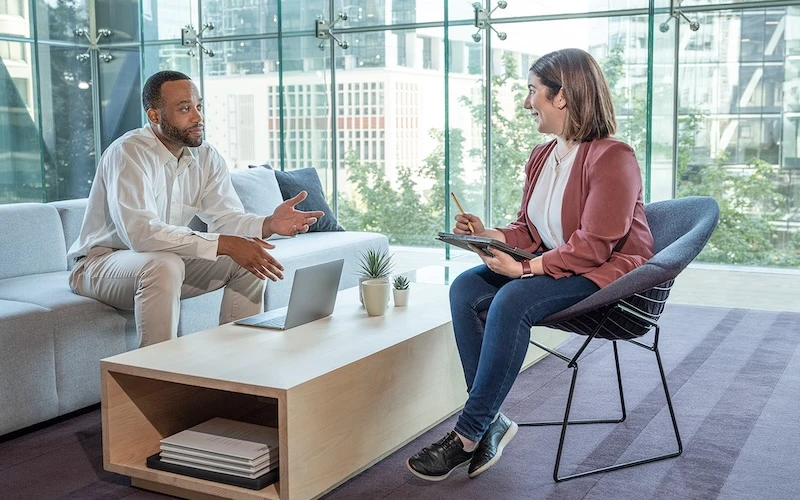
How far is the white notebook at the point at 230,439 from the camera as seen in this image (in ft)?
7.61

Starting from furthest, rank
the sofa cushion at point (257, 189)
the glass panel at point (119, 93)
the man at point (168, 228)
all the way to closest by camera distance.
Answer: the glass panel at point (119, 93) → the sofa cushion at point (257, 189) → the man at point (168, 228)

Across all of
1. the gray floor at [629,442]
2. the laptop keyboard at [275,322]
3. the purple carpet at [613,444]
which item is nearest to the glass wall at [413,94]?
the gray floor at [629,442]

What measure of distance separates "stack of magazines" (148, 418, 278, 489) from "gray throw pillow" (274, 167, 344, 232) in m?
2.50

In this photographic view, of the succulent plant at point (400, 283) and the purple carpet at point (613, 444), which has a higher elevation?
the succulent plant at point (400, 283)

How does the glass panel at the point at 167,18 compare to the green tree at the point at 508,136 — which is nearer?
the green tree at the point at 508,136

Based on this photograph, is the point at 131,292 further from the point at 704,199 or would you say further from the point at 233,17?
the point at 233,17

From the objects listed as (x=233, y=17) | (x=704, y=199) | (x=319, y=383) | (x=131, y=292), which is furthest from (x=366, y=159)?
(x=319, y=383)

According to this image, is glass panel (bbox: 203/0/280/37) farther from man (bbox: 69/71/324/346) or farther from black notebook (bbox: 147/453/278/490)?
black notebook (bbox: 147/453/278/490)

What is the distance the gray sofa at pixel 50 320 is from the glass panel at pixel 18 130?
8.50 ft

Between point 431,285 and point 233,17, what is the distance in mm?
3752

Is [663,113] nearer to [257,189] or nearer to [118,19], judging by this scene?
[257,189]

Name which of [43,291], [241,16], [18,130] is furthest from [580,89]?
[18,130]

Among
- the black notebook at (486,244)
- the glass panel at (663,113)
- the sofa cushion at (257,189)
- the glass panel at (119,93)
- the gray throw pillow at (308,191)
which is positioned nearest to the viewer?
the black notebook at (486,244)

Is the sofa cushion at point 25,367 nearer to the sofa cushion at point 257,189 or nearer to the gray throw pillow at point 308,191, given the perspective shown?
the sofa cushion at point 257,189
